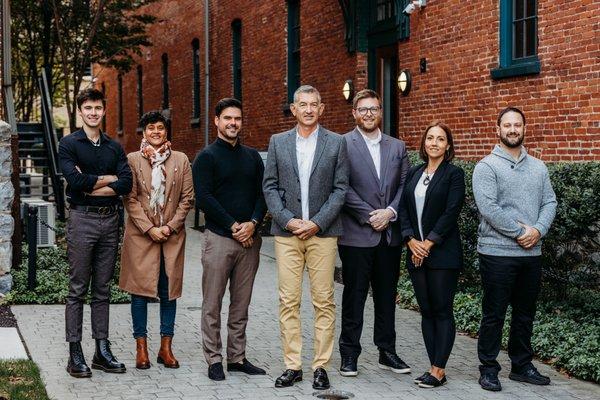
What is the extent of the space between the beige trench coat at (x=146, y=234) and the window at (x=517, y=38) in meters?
5.34

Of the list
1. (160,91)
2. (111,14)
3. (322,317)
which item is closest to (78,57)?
(111,14)

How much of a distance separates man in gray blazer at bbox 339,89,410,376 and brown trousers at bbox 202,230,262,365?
2.42 feet

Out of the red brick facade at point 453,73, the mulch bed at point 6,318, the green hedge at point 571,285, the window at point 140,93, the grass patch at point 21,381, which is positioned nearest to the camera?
the grass patch at point 21,381

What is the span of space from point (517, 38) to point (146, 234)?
20.1 ft

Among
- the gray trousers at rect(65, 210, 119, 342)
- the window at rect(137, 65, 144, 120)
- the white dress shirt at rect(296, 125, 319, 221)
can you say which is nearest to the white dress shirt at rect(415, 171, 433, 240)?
the white dress shirt at rect(296, 125, 319, 221)

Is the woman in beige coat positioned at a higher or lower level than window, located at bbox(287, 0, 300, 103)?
lower

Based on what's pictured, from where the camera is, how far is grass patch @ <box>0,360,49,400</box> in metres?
6.21

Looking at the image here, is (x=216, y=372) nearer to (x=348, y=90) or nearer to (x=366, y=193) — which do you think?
(x=366, y=193)

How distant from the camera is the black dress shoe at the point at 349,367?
697cm

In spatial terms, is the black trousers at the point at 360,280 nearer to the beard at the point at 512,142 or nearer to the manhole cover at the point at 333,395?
the manhole cover at the point at 333,395

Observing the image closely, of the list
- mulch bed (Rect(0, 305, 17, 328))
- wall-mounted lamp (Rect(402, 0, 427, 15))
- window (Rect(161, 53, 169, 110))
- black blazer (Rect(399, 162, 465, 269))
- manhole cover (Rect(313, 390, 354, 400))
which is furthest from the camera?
window (Rect(161, 53, 169, 110))

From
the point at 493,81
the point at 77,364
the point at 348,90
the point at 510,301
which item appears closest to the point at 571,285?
the point at 510,301

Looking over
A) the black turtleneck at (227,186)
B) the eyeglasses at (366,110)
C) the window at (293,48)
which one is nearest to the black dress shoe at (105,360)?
the black turtleneck at (227,186)

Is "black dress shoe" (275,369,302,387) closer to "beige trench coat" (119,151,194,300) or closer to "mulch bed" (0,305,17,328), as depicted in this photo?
"beige trench coat" (119,151,194,300)
